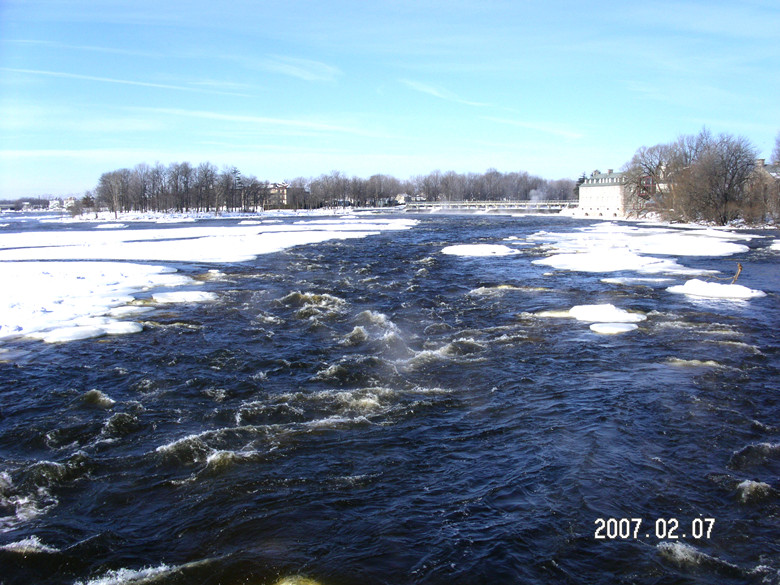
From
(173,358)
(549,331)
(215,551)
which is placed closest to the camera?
(215,551)

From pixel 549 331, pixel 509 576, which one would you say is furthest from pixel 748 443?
pixel 549 331


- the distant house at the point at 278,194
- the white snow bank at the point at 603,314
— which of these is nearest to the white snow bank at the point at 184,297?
the white snow bank at the point at 603,314

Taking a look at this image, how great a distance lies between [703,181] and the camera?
→ 55.1m

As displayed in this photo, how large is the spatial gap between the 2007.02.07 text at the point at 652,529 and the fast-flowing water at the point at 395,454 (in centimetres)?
2

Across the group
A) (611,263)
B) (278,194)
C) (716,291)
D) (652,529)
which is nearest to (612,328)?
(716,291)

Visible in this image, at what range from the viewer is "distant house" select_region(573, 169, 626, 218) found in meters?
90.9

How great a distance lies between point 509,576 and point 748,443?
4532 mm

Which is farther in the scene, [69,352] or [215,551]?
[69,352]

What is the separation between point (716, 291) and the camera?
716 inches

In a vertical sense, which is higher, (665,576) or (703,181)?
(703,181)

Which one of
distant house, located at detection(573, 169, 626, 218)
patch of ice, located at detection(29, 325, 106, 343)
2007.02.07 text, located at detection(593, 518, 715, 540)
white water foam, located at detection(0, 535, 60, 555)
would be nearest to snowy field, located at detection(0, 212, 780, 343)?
patch of ice, located at detection(29, 325, 106, 343)

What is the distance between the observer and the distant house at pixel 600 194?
90950mm

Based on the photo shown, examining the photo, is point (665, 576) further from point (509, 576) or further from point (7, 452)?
point (7, 452)

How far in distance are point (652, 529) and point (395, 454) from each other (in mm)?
3145
